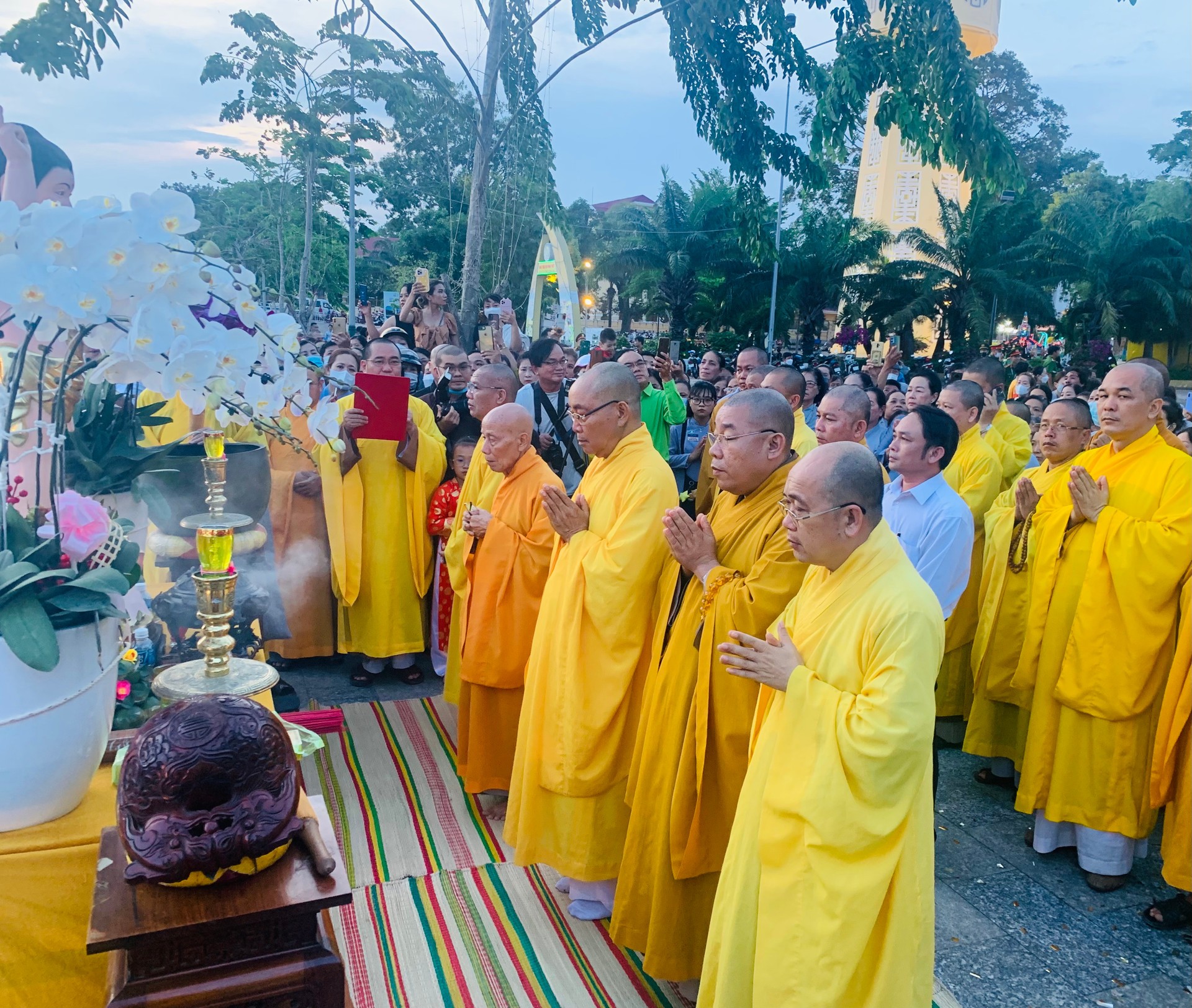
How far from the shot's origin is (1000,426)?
668 cm

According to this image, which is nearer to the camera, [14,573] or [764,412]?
[14,573]

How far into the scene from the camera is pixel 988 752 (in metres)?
4.77

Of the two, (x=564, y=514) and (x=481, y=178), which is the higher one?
(x=481, y=178)

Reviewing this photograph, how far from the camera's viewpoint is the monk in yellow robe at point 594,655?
3422 mm

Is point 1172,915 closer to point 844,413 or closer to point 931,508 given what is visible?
point 931,508

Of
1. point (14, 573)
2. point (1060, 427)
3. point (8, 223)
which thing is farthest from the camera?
point (1060, 427)

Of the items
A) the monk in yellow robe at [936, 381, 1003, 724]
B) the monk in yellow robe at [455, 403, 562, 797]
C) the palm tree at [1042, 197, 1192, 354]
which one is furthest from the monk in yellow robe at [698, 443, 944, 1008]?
the palm tree at [1042, 197, 1192, 354]

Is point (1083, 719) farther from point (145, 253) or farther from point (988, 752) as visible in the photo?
point (145, 253)

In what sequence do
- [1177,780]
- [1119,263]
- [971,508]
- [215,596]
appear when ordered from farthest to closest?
[1119,263] → [971,508] → [1177,780] → [215,596]

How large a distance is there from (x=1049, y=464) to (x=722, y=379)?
4958 millimetres

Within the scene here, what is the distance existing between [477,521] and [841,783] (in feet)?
8.61

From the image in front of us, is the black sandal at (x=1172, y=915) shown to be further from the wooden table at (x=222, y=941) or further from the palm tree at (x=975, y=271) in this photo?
the palm tree at (x=975, y=271)

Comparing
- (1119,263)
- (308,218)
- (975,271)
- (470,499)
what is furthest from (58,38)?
(1119,263)

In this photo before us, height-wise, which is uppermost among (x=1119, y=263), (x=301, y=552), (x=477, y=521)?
(x=1119, y=263)
